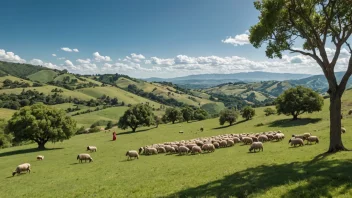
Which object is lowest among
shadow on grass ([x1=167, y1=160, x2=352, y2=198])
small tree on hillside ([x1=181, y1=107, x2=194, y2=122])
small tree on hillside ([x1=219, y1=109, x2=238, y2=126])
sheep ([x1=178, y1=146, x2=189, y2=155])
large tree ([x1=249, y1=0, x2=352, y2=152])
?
small tree on hillside ([x1=181, y1=107, x2=194, y2=122])

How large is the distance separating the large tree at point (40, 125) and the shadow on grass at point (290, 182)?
48.8 m

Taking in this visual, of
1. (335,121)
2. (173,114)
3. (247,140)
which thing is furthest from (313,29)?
(173,114)

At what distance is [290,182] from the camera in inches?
587

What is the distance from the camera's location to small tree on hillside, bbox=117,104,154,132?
294 feet

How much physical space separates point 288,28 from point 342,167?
14232 mm

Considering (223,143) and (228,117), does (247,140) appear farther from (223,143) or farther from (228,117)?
(228,117)

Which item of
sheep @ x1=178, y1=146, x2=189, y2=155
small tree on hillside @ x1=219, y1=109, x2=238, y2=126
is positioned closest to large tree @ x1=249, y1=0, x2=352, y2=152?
sheep @ x1=178, y1=146, x2=189, y2=155

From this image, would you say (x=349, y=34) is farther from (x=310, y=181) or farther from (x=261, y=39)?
(x=310, y=181)

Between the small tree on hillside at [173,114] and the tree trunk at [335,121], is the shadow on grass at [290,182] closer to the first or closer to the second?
the tree trunk at [335,121]

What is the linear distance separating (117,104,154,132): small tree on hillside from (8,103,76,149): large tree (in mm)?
29019

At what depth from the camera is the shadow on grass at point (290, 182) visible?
1340 cm

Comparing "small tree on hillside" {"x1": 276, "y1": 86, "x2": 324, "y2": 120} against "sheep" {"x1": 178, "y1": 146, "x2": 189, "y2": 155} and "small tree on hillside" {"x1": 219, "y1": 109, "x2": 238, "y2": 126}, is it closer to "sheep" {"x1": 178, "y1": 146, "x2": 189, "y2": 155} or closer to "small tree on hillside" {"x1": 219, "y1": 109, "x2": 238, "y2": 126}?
"small tree on hillside" {"x1": 219, "y1": 109, "x2": 238, "y2": 126}

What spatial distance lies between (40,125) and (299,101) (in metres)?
64.1

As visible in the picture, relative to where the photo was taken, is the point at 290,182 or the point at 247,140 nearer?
the point at 290,182
